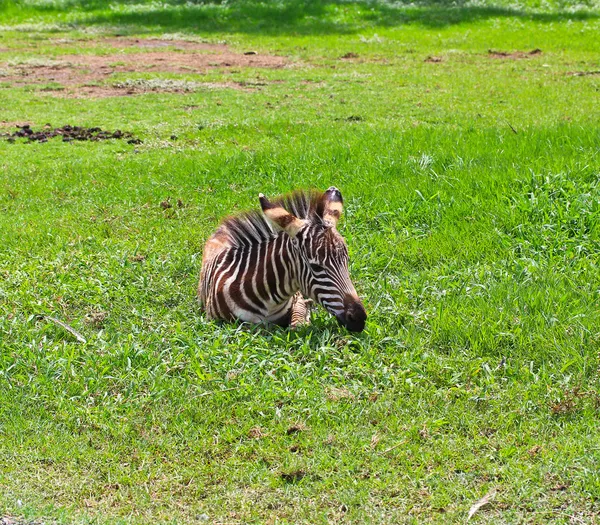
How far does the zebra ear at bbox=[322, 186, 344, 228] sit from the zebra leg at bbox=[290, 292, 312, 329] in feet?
3.17

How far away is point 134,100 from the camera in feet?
57.9

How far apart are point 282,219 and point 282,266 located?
0.45 m

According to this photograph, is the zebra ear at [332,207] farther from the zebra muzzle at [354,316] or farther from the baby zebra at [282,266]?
the zebra muzzle at [354,316]

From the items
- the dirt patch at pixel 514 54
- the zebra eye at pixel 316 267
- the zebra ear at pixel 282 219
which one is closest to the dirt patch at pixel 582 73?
the dirt patch at pixel 514 54

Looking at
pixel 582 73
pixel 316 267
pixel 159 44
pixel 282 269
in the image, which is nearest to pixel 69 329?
pixel 282 269

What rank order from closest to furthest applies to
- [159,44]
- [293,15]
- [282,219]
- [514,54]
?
[282,219] → [514,54] → [159,44] → [293,15]

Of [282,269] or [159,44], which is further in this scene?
[159,44]

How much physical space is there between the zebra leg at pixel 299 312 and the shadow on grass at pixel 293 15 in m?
21.9

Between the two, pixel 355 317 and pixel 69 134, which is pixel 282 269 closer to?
pixel 355 317

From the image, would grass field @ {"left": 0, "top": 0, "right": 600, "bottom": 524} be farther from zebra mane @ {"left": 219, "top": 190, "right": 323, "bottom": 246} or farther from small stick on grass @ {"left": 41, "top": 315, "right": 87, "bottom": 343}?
zebra mane @ {"left": 219, "top": 190, "right": 323, "bottom": 246}

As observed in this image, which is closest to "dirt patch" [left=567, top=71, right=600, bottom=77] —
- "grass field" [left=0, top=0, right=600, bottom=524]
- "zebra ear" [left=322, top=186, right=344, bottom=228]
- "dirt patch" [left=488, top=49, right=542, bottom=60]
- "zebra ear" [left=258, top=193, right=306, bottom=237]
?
"grass field" [left=0, top=0, right=600, bottom=524]

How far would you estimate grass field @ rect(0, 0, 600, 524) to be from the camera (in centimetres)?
521

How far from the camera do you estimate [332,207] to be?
284 inches

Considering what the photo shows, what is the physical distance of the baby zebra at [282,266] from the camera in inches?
264
